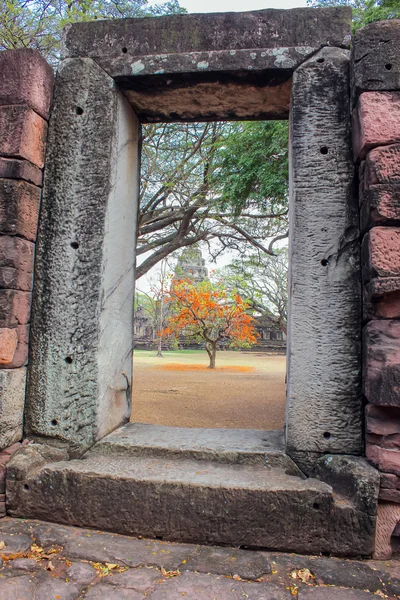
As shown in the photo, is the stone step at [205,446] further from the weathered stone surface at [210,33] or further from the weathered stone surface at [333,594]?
the weathered stone surface at [210,33]

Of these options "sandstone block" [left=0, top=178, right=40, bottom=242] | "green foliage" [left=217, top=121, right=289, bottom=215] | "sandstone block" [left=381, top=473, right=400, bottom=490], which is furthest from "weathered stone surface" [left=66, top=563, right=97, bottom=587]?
"green foliage" [left=217, top=121, right=289, bottom=215]

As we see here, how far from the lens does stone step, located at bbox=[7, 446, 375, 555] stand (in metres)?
1.93

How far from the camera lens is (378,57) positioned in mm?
2178

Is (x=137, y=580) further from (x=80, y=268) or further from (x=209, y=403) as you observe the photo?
(x=209, y=403)

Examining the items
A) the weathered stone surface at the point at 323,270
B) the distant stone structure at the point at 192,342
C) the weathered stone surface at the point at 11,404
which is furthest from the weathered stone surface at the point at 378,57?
the distant stone structure at the point at 192,342

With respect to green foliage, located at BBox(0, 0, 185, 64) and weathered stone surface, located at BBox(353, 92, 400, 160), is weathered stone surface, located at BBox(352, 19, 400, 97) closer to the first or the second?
weathered stone surface, located at BBox(353, 92, 400, 160)

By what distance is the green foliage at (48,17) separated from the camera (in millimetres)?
5211

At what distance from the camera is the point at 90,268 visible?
8.10 ft

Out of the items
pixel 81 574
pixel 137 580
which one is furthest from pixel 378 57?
pixel 81 574

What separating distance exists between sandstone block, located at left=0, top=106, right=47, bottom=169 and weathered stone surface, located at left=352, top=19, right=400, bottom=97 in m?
1.95

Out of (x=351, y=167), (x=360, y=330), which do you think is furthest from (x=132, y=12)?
(x=360, y=330)

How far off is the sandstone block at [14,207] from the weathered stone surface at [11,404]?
0.84 meters

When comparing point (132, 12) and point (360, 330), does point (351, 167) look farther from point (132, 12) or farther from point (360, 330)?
point (132, 12)

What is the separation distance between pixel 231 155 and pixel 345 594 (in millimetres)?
4976
